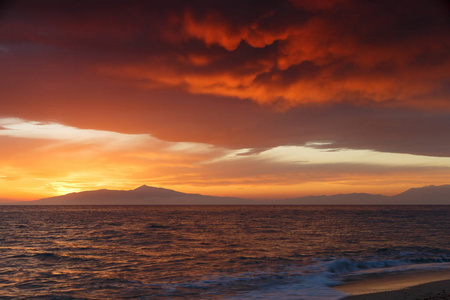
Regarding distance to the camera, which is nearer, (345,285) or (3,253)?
(345,285)

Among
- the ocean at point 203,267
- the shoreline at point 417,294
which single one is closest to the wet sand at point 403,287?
the shoreline at point 417,294

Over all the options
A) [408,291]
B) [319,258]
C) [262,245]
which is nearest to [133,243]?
[262,245]

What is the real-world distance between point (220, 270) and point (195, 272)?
1.80m

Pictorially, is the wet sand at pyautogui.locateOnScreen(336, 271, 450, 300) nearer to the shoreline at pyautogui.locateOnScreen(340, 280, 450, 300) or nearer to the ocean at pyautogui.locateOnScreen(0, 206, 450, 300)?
the shoreline at pyautogui.locateOnScreen(340, 280, 450, 300)

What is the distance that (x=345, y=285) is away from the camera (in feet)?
61.7

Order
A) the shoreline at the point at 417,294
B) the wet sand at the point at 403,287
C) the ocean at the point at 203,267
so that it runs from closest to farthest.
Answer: the shoreline at the point at 417,294 → the wet sand at the point at 403,287 → the ocean at the point at 203,267

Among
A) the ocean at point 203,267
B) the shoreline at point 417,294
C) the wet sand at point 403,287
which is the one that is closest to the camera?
the shoreline at point 417,294

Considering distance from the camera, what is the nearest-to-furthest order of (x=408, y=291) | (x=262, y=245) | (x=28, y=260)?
(x=408, y=291), (x=28, y=260), (x=262, y=245)

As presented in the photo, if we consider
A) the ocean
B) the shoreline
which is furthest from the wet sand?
the ocean

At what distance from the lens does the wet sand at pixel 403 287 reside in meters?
14.6

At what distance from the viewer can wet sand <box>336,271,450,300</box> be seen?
14565mm

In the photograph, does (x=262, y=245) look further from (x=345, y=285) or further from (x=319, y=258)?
(x=345, y=285)

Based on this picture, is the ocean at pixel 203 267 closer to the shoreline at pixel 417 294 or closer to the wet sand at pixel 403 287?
the wet sand at pixel 403 287

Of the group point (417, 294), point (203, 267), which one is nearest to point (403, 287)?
point (417, 294)
